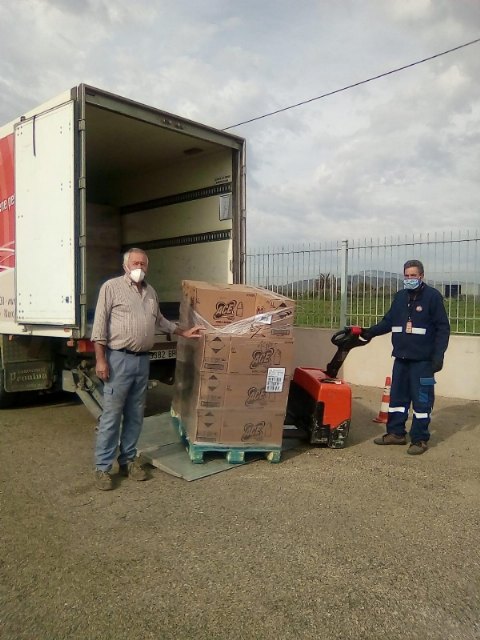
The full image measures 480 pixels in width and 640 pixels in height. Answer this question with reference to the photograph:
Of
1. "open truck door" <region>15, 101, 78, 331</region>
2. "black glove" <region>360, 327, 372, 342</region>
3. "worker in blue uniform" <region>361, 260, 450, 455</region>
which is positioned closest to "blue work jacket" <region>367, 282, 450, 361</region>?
"worker in blue uniform" <region>361, 260, 450, 455</region>

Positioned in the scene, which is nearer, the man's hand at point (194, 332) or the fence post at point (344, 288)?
the man's hand at point (194, 332)

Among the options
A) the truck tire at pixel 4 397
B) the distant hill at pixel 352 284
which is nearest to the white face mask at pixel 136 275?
the truck tire at pixel 4 397

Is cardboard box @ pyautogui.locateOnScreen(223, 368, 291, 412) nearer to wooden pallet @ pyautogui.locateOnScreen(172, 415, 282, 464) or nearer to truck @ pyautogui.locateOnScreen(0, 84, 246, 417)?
wooden pallet @ pyautogui.locateOnScreen(172, 415, 282, 464)

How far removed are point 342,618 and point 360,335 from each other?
3306mm

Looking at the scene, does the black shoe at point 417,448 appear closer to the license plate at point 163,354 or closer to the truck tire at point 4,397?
the license plate at point 163,354

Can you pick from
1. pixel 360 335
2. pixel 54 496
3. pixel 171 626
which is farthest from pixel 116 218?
pixel 171 626

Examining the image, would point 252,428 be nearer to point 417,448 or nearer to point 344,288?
point 417,448

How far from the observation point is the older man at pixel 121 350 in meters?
3.92

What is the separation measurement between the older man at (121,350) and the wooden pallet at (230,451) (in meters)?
0.45

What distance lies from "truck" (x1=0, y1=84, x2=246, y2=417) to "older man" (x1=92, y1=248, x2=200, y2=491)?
868 mm

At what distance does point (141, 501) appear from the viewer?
3719 mm

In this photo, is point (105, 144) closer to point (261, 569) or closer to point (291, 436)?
point (291, 436)

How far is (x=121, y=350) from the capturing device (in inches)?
156

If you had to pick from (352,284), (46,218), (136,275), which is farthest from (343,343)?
(352,284)
